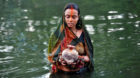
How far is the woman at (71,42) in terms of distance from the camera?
Answer: 5.46m

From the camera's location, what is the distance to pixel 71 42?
5.62 metres

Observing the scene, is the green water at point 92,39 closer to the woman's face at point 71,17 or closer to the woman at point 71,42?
the woman at point 71,42

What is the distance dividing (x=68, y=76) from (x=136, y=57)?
5.92 ft

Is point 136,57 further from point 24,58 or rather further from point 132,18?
point 132,18

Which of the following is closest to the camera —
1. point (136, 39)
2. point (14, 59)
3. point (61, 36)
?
point (61, 36)

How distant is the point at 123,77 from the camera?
5785 millimetres

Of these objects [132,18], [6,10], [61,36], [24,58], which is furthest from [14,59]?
[6,10]

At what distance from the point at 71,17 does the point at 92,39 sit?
9.69ft

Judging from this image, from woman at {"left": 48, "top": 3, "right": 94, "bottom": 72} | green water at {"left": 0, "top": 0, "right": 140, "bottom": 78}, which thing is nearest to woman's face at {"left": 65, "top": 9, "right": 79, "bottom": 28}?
woman at {"left": 48, "top": 3, "right": 94, "bottom": 72}

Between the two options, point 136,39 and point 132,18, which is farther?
point 132,18

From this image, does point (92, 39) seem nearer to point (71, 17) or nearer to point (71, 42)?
point (71, 42)

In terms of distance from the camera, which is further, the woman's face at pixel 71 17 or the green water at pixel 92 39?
the green water at pixel 92 39

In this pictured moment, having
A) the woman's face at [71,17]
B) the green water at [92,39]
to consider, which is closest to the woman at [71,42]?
the woman's face at [71,17]

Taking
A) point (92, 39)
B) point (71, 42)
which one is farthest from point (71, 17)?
point (92, 39)
